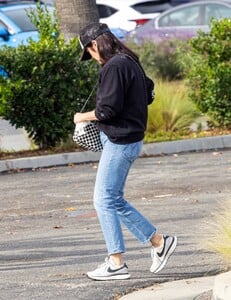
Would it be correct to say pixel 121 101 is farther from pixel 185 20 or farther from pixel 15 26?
pixel 185 20

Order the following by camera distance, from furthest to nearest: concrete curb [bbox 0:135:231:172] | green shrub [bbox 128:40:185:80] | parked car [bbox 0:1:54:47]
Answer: parked car [bbox 0:1:54:47], green shrub [bbox 128:40:185:80], concrete curb [bbox 0:135:231:172]

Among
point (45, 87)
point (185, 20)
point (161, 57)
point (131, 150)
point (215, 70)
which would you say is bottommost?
point (185, 20)

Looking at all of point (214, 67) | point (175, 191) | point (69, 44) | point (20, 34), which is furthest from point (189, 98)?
point (20, 34)

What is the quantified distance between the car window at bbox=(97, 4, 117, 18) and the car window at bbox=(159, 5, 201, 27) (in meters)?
3.05

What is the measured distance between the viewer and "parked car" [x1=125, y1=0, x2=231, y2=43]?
2509cm

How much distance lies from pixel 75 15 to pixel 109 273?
27.7 ft

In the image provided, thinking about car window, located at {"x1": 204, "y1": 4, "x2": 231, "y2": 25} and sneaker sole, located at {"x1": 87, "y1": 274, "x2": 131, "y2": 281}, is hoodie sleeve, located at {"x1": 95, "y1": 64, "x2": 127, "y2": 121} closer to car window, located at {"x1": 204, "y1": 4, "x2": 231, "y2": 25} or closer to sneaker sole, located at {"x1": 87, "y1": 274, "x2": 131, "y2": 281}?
sneaker sole, located at {"x1": 87, "y1": 274, "x2": 131, "y2": 281}

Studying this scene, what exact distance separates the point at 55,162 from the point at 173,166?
1.49 m

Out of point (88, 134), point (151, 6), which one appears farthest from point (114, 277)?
point (151, 6)

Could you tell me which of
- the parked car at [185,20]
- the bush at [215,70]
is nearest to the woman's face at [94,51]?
the bush at [215,70]

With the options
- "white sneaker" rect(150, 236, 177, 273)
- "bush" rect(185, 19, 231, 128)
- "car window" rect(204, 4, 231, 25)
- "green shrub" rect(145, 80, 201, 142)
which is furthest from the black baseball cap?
"car window" rect(204, 4, 231, 25)

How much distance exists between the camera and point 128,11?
93.9 feet

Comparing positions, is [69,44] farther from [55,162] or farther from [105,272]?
[105,272]

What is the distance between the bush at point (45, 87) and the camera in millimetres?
14633
